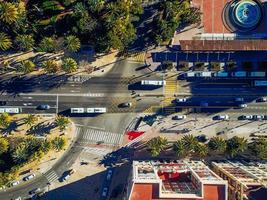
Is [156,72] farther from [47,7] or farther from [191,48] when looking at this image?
[47,7]

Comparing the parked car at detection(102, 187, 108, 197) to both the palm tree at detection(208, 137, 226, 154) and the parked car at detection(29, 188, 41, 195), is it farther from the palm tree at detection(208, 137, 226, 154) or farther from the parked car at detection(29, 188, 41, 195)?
the palm tree at detection(208, 137, 226, 154)

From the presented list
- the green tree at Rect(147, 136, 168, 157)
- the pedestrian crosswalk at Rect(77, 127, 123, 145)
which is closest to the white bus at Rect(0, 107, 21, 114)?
the pedestrian crosswalk at Rect(77, 127, 123, 145)

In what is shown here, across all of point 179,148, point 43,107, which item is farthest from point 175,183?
Answer: point 43,107

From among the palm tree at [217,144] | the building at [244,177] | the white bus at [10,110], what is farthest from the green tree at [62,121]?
the building at [244,177]

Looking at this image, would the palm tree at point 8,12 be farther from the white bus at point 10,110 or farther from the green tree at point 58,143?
the green tree at point 58,143

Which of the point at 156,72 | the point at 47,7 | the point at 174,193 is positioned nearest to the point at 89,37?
the point at 47,7

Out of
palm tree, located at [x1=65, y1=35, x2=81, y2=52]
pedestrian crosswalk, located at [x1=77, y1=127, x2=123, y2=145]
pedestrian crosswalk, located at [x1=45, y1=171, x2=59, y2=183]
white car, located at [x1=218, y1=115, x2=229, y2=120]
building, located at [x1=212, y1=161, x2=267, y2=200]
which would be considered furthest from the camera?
white car, located at [x1=218, y1=115, x2=229, y2=120]
